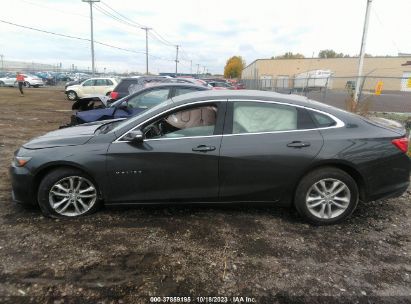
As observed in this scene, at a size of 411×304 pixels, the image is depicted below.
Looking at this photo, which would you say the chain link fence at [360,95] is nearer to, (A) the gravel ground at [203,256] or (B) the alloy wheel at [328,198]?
(B) the alloy wheel at [328,198]

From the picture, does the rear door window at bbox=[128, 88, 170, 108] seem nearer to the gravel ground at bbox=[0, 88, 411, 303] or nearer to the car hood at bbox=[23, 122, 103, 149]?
the car hood at bbox=[23, 122, 103, 149]

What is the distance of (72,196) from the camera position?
4.13m

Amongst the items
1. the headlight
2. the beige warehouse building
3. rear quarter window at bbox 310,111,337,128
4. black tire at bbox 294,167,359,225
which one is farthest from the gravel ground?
the beige warehouse building

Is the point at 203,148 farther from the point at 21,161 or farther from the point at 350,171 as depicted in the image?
the point at 21,161

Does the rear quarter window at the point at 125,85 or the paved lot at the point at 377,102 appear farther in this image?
the paved lot at the point at 377,102

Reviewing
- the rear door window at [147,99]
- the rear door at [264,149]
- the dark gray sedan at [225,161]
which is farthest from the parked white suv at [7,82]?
the rear door at [264,149]

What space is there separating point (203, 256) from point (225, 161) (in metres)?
1.07

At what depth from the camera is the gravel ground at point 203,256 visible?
2.91 metres

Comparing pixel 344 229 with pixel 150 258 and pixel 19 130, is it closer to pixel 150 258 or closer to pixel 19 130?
pixel 150 258

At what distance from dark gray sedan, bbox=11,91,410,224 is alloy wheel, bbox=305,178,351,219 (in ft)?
0.04

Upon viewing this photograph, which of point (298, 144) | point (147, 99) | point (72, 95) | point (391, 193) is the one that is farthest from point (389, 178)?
point (72, 95)

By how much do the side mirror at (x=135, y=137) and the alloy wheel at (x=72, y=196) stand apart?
70 cm

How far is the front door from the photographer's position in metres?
3.96

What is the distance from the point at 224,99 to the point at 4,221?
2918 millimetres
